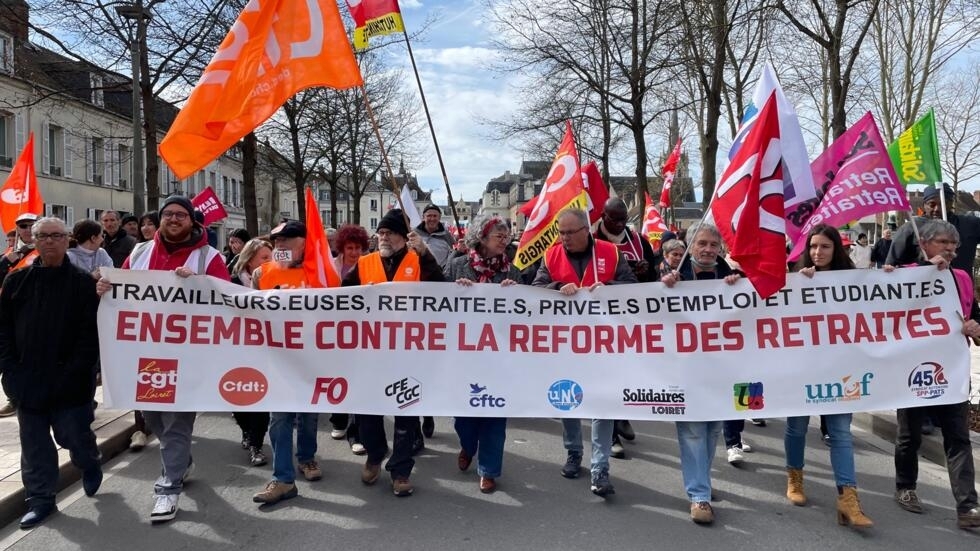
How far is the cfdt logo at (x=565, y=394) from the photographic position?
4.86 meters

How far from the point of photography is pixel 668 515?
465cm

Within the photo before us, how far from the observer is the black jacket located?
4410 mm

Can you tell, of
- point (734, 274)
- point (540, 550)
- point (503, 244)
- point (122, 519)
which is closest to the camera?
point (540, 550)

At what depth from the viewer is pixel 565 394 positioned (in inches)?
192

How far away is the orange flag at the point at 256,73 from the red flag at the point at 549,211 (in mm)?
1618

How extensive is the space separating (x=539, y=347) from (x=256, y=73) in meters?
2.74

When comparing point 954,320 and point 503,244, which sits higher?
point 503,244

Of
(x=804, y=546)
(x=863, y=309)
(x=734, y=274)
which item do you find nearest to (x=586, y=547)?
(x=804, y=546)

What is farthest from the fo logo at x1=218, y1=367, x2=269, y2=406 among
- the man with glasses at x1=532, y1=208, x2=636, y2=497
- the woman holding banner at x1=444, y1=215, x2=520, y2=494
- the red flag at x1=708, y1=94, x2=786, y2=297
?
the red flag at x1=708, y1=94, x2=786, y2=297

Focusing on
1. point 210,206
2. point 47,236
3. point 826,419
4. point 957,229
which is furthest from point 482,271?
point 210,206

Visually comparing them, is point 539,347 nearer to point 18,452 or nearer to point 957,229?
point 18,452

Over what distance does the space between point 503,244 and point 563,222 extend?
61 cm

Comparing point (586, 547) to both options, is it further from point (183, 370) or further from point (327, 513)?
point (183, 370)


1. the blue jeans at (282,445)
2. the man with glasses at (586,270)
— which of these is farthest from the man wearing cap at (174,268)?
the man with glasses at (586,270)
